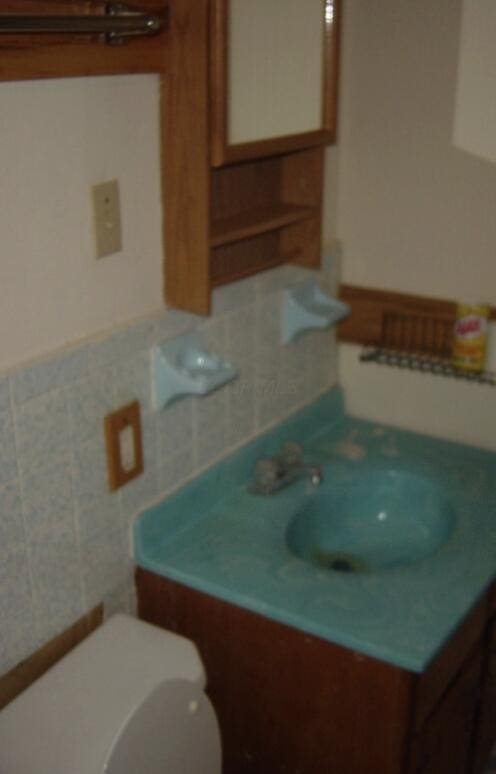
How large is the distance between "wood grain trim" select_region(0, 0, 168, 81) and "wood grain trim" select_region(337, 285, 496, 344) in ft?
2.68

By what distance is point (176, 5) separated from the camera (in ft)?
4.49

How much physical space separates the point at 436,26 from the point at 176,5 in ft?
2.12

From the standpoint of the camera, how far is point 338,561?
186 cm

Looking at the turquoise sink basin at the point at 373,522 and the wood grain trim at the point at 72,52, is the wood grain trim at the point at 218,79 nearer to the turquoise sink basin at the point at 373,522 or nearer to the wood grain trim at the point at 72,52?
the wood grain trim at the point at 72,52

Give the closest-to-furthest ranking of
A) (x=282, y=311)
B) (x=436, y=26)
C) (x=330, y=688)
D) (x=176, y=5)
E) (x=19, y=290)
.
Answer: (x=19, y=290), (x=176, y=5), (x=330, y=688), (x=436, y=26), (x=282, y=311)

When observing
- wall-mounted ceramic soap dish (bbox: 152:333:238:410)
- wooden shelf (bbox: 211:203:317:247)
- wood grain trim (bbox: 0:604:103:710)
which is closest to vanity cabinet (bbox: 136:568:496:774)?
wood grain trim (bbox: 0:604:103:710)

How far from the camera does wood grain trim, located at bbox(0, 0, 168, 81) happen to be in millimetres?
1140

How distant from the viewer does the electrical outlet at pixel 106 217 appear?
136 centimetres

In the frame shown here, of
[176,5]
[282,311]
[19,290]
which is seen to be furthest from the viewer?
[282,311]

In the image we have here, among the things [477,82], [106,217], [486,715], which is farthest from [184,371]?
[486,715]

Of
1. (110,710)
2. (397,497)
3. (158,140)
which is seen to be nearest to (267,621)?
(110,710)

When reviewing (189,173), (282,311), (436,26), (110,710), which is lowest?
(110,710)

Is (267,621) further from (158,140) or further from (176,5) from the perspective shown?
(176,5)

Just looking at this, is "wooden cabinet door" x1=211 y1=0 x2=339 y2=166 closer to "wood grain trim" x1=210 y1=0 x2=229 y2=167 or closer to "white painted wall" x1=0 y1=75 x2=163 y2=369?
"wood grain trim" x1=210 y1=0 x2=229 y2=167
